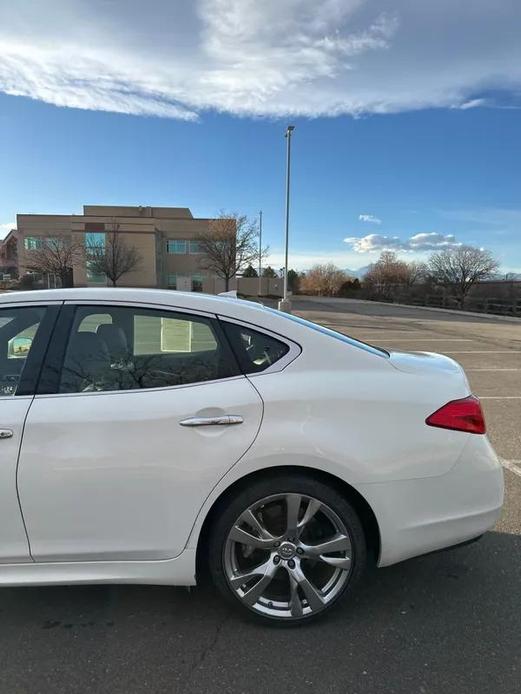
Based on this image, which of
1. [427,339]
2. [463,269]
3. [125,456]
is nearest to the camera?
[125,456]

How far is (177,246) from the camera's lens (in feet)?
193

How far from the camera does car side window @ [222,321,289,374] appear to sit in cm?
236

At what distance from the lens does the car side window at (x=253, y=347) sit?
93.0 inches

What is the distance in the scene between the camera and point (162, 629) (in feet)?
7.76

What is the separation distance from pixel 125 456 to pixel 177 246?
5881 cm

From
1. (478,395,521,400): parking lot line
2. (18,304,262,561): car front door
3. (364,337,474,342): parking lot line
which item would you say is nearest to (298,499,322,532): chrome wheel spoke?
(18,304,262,561): car front door

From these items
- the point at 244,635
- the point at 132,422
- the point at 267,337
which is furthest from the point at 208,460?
the point at 244,635

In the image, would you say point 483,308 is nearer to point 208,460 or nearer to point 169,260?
point 208,460

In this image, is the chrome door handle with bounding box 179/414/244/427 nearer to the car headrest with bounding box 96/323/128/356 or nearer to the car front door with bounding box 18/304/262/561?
the car front door with bounding box 18/304/262/561

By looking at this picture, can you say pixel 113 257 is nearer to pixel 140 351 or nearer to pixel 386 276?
pixel 386 276

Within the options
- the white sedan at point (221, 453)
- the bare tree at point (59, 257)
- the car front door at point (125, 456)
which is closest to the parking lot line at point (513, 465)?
the white sedan at point (221, 453)

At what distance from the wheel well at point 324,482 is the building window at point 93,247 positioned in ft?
161

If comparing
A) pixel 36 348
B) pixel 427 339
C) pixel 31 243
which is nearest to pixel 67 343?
pixel 36 348

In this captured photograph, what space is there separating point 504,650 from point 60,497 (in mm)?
2123
